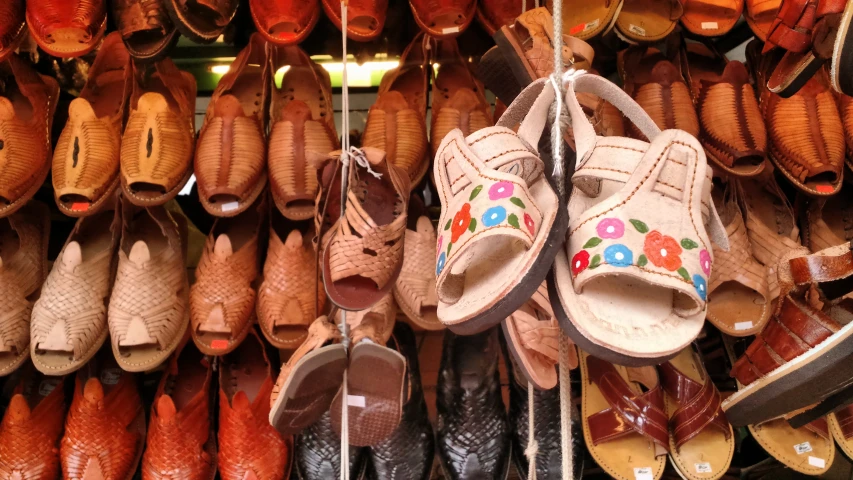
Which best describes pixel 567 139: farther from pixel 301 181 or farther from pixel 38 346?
pixel 38 346

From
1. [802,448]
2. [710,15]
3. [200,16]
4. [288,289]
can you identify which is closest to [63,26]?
[200,16]

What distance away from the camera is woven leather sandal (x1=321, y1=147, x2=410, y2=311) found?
3.16 feet

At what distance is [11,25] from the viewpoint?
136 cm

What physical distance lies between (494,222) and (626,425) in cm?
75

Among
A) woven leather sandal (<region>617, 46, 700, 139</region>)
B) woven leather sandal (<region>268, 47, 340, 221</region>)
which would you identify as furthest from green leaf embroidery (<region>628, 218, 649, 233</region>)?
woven leather sandal (<region>617, 46, 700, 139</region>)

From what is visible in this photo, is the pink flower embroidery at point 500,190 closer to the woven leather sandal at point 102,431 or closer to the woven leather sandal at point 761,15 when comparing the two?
the woven leather sandal at point 761,15

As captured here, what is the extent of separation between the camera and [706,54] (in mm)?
1563

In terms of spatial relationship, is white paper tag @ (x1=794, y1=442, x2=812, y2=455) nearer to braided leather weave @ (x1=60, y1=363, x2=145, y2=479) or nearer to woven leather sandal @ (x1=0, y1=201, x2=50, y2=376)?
braided leather weave @ (x1=60, y1=363, x2=145, y2=479)

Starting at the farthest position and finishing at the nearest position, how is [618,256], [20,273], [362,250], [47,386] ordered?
[47,386]
[20,273]
[362,250]
[618,256]

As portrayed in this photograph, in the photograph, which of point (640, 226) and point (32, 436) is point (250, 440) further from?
point (640, 226)

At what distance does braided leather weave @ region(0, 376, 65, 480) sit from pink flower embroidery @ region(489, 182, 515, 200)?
113 cm

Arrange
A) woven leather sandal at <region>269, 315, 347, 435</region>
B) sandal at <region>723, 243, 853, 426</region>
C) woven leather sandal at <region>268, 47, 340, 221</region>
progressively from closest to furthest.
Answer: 1. sandal at <region>723, 243, 853, 426</region>
2. woven leather sandal at <region>269, 315, 347, 435</region>
3. woven leather sandal at <region>268, 47, 340, 221</region>

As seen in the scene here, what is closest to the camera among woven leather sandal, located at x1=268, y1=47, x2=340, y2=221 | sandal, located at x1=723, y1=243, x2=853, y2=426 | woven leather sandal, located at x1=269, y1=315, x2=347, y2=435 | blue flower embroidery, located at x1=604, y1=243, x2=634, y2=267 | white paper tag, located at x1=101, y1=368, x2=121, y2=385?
blue flower embroidery, located at x1=604, y1=243, x2=634, y2=267

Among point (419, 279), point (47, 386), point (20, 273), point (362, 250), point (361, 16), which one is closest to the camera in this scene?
point (362, 250)
